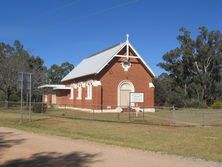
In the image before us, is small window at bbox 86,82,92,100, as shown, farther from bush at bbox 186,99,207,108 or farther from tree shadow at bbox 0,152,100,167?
tree shadow at bbox 0,152,100,167

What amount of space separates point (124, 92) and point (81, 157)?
3228 centimetres

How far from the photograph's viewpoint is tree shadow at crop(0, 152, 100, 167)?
1027 cm

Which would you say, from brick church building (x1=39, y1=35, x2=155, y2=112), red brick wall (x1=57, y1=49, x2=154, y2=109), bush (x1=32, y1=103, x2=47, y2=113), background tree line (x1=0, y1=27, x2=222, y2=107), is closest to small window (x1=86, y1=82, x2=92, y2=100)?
brick church building (x1=39, y1=35, x2=155, y2=112)

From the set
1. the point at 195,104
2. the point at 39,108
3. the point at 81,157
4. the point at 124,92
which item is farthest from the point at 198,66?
the point at 81,157

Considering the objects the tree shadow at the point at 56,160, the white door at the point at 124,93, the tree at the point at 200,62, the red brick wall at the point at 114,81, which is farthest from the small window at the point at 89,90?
the tree shadow at the point at 56,160

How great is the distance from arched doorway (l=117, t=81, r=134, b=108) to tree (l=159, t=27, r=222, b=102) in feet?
74.4

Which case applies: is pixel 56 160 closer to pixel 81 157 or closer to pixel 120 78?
pixel 81 157

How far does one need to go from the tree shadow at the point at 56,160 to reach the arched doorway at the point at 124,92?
30.9 metres

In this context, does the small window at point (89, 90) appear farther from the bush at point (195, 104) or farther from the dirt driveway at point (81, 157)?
the dirt driveway at point (81, 157)

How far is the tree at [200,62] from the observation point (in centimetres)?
6362

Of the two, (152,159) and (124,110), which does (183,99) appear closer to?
(124,110)

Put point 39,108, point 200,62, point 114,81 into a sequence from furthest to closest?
point 200,62
point 114,81
point 39,108

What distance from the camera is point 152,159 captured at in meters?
11.1

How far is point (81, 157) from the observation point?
11422 mm
